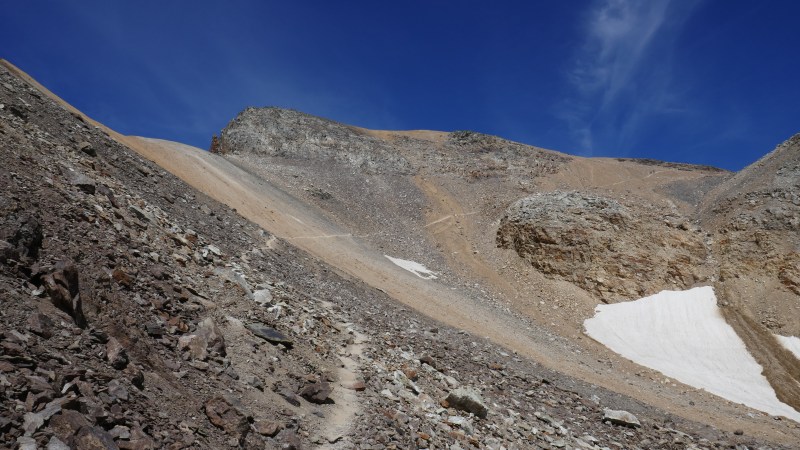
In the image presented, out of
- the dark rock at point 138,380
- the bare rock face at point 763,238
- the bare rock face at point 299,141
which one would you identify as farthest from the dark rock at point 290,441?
the bare rock face at point 299,141

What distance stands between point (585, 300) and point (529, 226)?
23.0 feet

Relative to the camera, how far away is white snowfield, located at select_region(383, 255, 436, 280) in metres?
29.4

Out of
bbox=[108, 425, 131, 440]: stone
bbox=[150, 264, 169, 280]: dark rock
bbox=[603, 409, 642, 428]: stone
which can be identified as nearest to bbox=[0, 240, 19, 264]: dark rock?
bbox=[150, 264, 169, 280]: dark rock

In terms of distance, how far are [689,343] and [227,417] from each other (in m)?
28.5

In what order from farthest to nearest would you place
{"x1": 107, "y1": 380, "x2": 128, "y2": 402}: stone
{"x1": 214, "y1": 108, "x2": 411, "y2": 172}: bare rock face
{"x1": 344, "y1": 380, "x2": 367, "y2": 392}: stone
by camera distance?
{"x1": 214, "y1": 108, "x2": 411, "y2": 172}: bare rock face
{"x1": 344, "y1": 380, "x2": 367, "y2": 392}: stone
{"x1": 107, "y1": 380, "x2": 128, "y2": 402}: stone

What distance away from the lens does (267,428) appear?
6578 millimetres

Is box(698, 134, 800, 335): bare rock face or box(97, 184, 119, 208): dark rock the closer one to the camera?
box(97, 184, 119, 208): dark rock

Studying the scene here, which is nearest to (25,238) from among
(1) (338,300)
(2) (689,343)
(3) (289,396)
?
(3) (289,396)

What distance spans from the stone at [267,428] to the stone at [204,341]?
152cm

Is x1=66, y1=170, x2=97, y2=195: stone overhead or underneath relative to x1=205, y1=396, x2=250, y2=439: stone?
overhead

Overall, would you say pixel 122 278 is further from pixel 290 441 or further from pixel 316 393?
pixel 290 441

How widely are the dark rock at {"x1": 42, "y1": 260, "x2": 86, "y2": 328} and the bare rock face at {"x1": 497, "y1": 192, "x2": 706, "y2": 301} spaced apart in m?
30.3

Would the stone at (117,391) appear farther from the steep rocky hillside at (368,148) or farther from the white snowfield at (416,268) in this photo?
the steep rocky hillside at (368,148)

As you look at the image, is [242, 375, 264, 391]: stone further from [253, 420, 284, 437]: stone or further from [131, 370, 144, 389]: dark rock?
[131, 370, 144, 389]: dark rock
